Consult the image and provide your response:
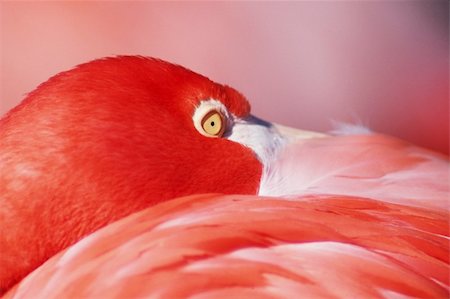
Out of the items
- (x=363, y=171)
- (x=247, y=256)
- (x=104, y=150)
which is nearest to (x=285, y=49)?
(x=363, y=171)

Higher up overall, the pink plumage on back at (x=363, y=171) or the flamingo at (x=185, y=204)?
the pink plumage on back at (x=363, y=171)

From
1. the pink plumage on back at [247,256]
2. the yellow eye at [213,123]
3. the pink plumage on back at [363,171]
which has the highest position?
the pink plumage on back at [363,171]

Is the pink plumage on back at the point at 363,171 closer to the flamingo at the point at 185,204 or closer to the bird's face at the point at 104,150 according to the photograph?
the flamingo at the point at 185,204

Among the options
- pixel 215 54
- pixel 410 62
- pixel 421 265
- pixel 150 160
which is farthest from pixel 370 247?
pixel 410 62

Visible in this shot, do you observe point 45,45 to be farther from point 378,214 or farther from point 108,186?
point 378,214

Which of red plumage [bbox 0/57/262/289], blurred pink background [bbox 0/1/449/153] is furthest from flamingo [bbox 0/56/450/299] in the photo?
blurred pink background [bbox 0/1/449/153]

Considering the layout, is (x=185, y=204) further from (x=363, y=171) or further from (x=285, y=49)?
(x=285, y=49)

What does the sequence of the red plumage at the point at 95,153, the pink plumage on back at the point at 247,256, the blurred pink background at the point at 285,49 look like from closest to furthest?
1. the pink plumage on back at the point at 247,256
2. the red plumage at the point at 95,153
3. the blurred pink background at the point at 285,49

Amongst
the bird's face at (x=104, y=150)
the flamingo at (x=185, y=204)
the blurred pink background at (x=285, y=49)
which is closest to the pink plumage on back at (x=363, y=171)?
the flamingo at (x=185, y=204)
